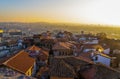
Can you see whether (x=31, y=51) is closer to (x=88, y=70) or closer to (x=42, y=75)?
(x=42, y=75)

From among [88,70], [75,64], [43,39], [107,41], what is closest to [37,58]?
[75,64]

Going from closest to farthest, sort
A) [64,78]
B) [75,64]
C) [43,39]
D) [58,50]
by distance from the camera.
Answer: [64,78] → [75,64] → [58,50] → [43,39]

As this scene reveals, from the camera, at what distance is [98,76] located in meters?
22.9

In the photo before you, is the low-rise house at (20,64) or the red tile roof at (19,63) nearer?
the low-rise house at (20,64)

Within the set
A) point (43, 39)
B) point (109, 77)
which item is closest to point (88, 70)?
point (109, 77)

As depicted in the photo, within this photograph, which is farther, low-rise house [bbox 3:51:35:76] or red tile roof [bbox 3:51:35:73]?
red tile roof [bbox 3:51:35:73]

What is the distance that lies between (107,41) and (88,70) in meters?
39.5

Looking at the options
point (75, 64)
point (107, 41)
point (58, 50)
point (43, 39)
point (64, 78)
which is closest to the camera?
point (64, 78)

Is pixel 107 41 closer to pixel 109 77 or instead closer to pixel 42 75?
pixel 42 75

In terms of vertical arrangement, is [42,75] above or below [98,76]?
below

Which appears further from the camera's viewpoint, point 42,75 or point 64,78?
point 42,75

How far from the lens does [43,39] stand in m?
59.7

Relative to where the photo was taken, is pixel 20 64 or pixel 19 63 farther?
pixel 19 63

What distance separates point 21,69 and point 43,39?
31.4 m
